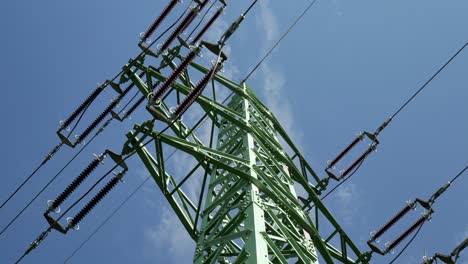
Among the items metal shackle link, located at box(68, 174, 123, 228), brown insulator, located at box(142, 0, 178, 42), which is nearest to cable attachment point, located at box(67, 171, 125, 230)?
metal shackle link, located at box(68, 174, 123, 228)

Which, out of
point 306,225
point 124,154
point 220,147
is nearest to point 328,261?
point 306,225

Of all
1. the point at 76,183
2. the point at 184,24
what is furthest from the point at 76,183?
the point at 184,24

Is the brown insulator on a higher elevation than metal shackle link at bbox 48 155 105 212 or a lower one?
higher

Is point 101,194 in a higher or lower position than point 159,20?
lower

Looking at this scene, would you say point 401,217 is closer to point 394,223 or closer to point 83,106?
point 394,223

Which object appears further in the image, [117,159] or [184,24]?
[184,24]

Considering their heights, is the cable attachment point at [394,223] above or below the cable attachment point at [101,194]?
above

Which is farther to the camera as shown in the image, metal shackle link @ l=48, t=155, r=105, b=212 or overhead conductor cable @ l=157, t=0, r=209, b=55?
overhead conductor cable @ l=157, t=0, r=209, b=55

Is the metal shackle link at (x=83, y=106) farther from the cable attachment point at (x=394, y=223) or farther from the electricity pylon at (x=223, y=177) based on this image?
the cable attachment point at (x=394, y=223)

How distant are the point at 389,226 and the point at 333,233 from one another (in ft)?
6.81

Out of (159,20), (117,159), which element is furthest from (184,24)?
(117,159)

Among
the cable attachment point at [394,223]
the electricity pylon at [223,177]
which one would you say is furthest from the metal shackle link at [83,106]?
the cable attachment point at [394,223]

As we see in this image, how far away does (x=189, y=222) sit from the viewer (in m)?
12.0

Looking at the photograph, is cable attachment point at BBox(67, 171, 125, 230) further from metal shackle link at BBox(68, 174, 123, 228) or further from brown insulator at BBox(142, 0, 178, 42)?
brown insulator at BBox(142, 0, 178, 42)
